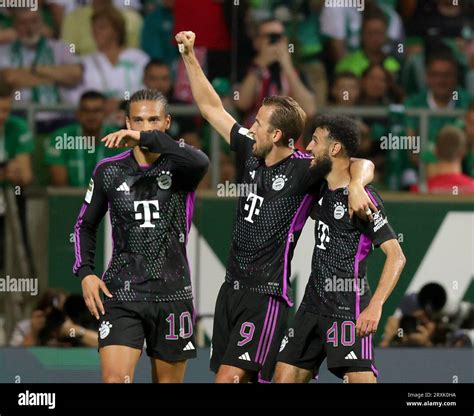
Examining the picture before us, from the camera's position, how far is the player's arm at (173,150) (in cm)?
705

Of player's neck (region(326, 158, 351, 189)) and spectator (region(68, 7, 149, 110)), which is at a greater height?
spectator (region(68, 7, 149, 110))

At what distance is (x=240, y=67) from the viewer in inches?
447

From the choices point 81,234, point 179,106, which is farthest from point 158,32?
point 81,234

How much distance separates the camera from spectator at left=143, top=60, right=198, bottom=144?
36.8ft

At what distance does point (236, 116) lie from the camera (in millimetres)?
11281

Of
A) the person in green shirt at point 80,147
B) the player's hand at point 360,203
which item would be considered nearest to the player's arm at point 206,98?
the player's hand at point 360,203

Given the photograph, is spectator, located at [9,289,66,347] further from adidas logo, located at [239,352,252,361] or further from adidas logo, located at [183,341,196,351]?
adidas logo, located at [239,352,252,361]

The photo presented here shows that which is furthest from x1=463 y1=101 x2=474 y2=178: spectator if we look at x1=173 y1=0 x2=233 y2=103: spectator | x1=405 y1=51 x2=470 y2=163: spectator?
x1=173 y1=0 x2=233 y2=103: spectator

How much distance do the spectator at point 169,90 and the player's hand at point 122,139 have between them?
405cm

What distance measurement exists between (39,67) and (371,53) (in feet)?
9.21

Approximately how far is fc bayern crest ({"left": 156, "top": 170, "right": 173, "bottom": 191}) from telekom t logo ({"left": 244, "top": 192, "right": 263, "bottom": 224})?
0.47 m

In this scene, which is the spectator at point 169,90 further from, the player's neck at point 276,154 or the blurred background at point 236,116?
the player's neck at point 276,154

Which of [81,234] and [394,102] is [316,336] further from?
[394,102]

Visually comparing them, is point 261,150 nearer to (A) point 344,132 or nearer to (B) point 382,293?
(A) point 344,132
